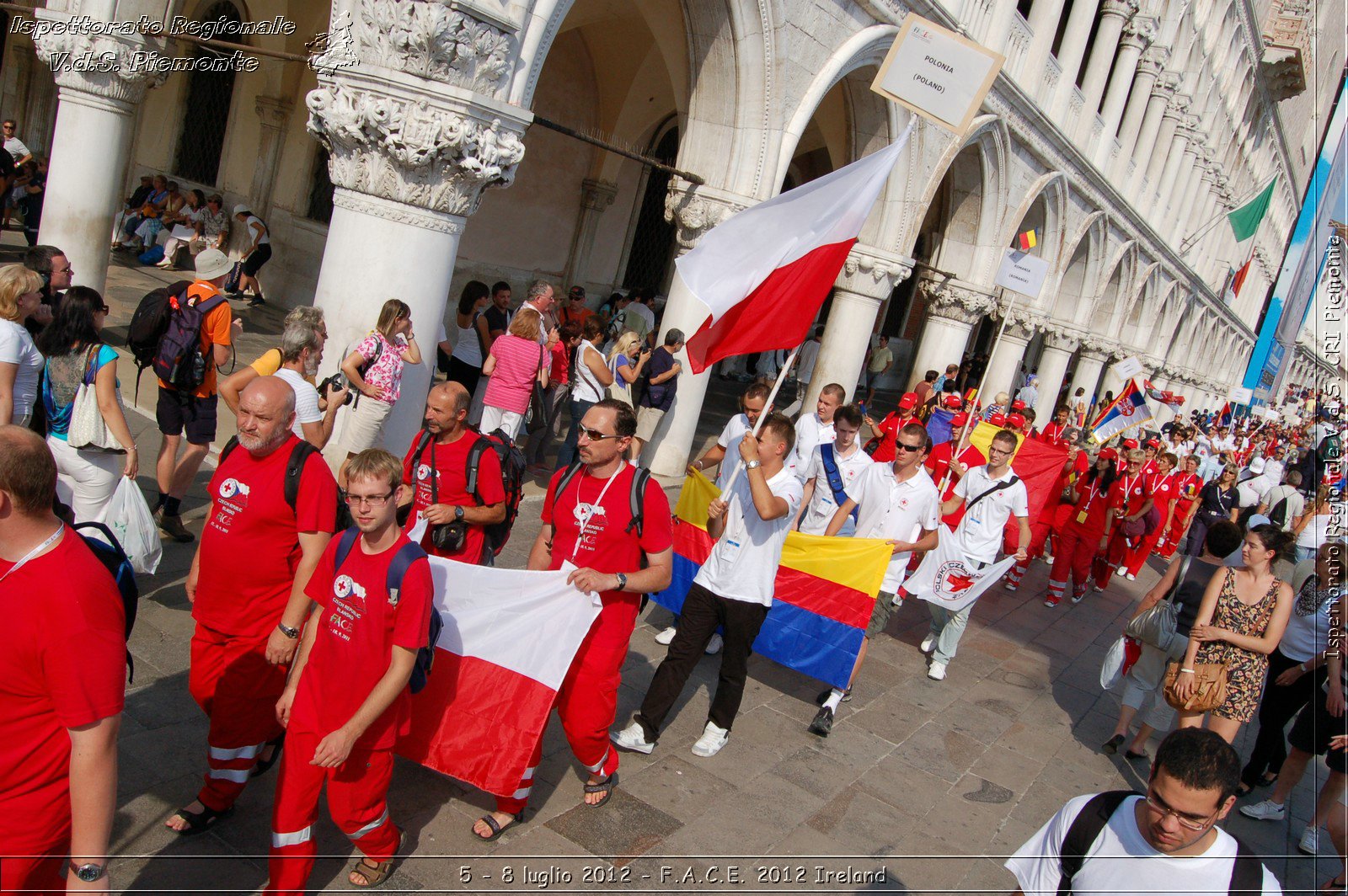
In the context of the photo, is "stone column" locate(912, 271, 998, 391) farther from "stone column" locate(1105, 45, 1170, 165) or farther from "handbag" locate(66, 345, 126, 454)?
"handbag" locate(66, 345, 126, 454)

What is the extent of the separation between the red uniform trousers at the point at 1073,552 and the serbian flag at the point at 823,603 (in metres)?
5.14

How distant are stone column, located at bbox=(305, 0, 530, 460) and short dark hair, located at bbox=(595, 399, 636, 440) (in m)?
3.58

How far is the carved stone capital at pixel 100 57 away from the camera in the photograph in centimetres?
887

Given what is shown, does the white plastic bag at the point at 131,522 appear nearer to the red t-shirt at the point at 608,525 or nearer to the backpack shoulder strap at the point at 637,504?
the red t-shirt at the point at 608,525

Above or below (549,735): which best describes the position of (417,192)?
above

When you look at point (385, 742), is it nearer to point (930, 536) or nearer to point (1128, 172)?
point (930, 536)

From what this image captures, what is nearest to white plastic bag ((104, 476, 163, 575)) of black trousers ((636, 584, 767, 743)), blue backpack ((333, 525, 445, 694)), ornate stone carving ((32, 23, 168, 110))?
blue backpack ((333, 525, 445, 694))

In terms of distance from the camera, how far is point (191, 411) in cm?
627

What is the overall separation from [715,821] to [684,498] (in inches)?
99.3

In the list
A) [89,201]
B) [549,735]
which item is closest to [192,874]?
[549,735]

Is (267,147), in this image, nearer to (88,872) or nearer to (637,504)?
(637,504)

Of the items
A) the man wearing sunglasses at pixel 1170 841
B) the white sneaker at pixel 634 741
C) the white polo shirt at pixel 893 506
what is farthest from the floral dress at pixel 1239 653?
the man wearing sunglasses at pixel 1170 841

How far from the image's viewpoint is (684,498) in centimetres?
655

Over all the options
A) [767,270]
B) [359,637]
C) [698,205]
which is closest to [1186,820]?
[359,637]
